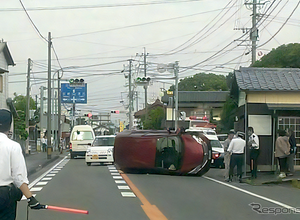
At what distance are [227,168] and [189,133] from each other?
1.97 m

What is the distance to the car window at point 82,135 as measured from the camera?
34438 mm

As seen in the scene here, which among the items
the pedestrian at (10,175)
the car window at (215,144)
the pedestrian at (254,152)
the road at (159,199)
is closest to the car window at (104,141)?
the car window at (215,144)

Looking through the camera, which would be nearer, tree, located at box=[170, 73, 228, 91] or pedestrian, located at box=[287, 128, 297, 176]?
pedestrian, located at box=[287, 128, 297, 176]

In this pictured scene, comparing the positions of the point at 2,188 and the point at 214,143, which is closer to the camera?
the point at 2,188

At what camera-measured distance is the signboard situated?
41844 millimetres

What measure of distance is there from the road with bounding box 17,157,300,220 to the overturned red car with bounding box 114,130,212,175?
1368mm

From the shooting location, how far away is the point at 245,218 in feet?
28.3

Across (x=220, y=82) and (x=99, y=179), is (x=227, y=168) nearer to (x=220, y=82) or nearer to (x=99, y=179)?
(x=99, y=179)

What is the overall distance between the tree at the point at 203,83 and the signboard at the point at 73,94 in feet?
150

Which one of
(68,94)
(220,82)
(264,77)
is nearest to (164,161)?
(264,77)

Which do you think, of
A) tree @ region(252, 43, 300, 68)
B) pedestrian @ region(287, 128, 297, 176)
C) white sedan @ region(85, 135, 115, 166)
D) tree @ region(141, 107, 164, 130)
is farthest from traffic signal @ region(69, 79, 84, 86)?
pedestrian @ region(287, 128, 297, 176)

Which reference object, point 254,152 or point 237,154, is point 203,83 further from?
point 237,154

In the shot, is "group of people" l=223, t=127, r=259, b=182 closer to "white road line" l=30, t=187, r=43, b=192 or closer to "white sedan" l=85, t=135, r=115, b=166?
"white road line" l=30, t=187, r=43, b=192

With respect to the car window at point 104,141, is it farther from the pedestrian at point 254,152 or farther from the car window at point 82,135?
the pedestrian at point 254,152
